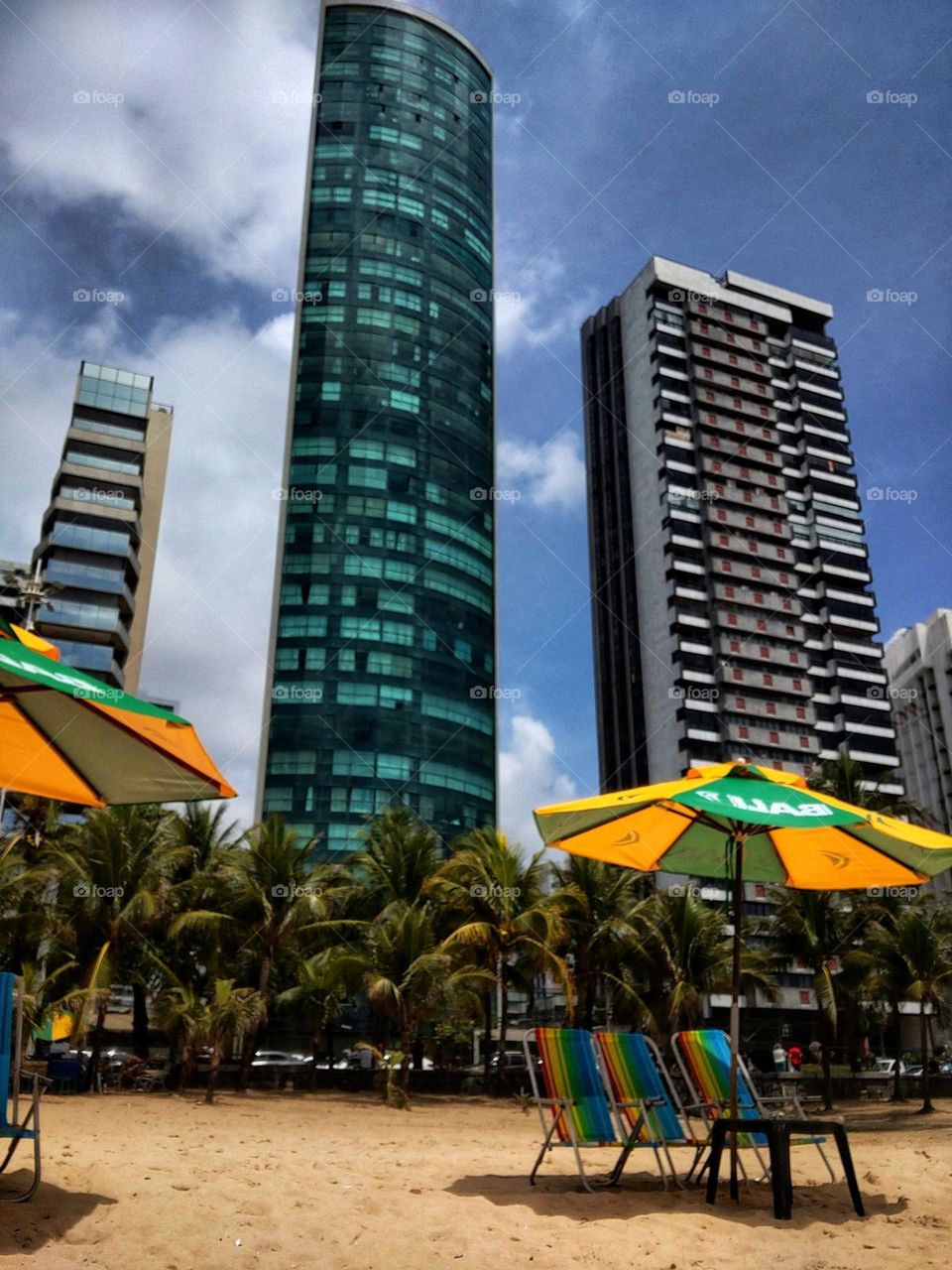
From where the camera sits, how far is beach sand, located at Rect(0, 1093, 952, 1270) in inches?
183

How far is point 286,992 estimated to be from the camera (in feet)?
84.5

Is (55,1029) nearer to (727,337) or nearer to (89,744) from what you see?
(89,744)

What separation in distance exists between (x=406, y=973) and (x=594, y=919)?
19.6 ft

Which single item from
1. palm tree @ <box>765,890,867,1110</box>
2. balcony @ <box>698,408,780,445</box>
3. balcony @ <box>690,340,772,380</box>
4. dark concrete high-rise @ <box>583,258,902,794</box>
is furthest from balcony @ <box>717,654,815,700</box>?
palm tree @ <box>765,890,867,1110</box>

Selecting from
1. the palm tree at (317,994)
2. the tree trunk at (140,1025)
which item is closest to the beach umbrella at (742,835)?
the palm tree at (317,994)

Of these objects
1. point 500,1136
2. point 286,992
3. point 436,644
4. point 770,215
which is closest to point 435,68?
point 436,644

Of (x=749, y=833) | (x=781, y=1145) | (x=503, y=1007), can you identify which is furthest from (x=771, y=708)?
(x=781, y=1145)

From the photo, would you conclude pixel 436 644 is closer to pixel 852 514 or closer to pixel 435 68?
pixel 852 514

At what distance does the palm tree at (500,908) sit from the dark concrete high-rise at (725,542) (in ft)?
151

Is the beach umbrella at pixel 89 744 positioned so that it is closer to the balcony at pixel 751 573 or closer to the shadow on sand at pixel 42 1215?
the shadow on sand at pixel 42 1215

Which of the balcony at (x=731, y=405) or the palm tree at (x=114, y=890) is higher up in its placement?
the balcony at (x=731, y=405)

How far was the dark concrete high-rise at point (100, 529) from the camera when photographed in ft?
218

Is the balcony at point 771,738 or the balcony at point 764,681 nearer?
the balcony at point 771,738

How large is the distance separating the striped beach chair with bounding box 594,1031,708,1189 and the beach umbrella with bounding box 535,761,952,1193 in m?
0.48
